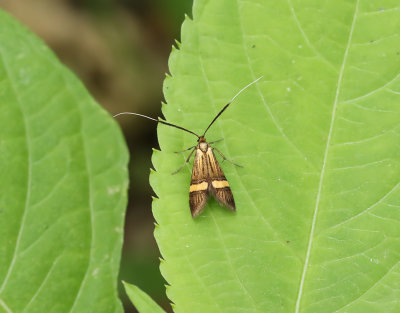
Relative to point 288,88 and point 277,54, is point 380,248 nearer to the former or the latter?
point 288,88

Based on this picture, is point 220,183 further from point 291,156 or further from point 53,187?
point 53,187

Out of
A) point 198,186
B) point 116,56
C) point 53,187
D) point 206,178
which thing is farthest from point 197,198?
point 116,56

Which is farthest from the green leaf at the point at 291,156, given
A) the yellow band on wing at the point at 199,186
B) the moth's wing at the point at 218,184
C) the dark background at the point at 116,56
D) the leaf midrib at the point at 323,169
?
the dark background at the point at 116,56

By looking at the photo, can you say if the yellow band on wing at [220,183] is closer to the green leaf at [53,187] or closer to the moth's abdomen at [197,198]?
the moth's abdomen at [197,198]

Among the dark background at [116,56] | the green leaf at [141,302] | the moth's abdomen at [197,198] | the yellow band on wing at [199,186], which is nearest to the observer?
the green leaf at [141,302]

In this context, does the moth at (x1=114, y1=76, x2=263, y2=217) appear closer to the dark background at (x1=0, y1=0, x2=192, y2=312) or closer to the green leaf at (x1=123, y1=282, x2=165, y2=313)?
the green leaf at (x1=123, y1=282, x2=165, y2=313)

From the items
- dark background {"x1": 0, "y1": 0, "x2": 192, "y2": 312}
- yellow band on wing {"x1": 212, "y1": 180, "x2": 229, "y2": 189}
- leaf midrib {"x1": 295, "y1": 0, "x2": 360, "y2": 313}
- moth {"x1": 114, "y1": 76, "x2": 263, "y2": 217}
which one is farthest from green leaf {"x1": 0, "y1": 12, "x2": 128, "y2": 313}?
dark background {"x1": 0, "y1": 0, "x2": 192, "y2": 312}
